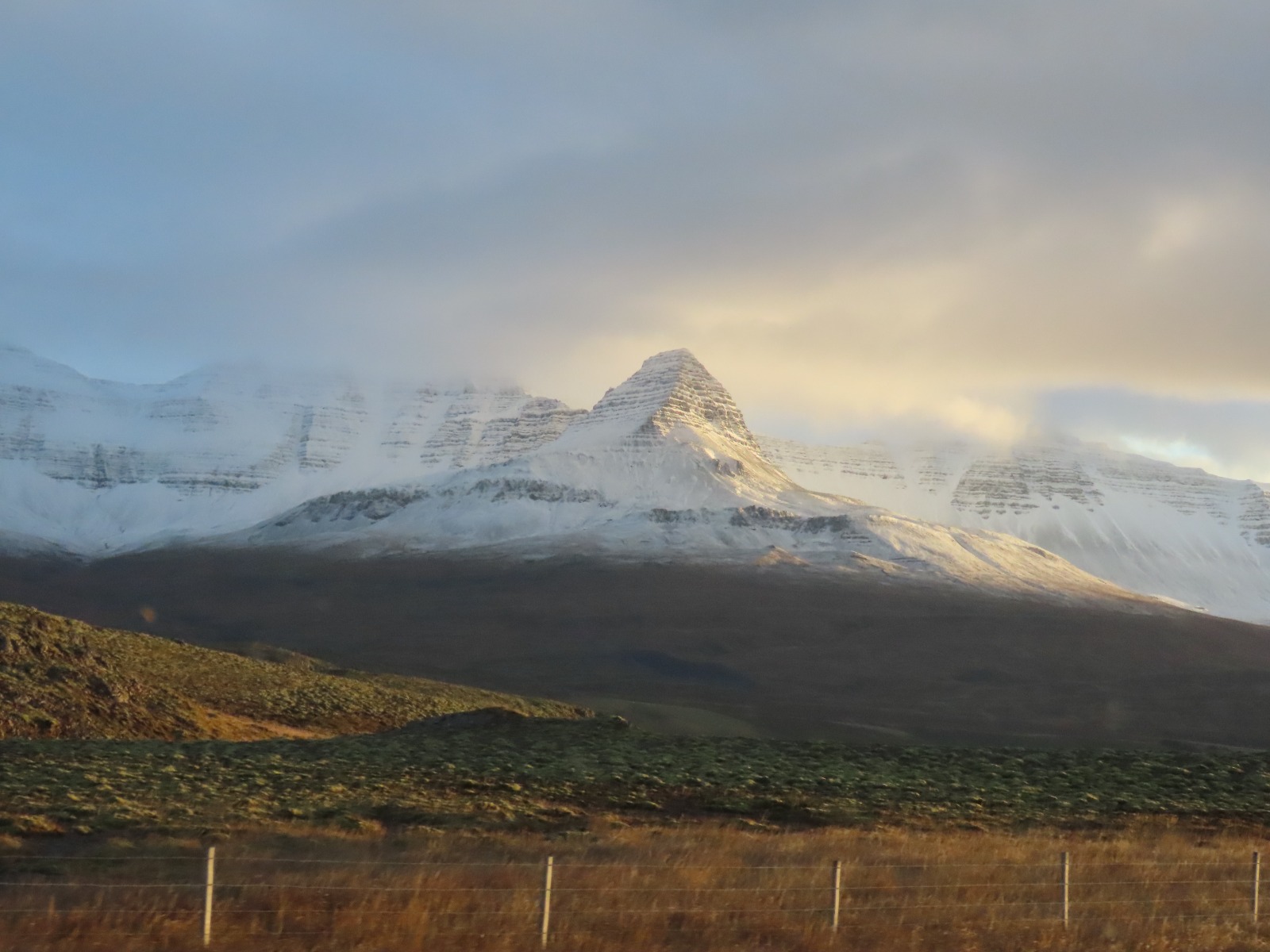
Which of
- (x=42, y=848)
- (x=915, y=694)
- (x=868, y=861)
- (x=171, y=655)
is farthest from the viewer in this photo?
(x=915, y=694)

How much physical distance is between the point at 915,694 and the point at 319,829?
107m

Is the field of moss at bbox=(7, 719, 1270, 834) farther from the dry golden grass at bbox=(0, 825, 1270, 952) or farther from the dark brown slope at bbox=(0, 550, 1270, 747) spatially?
the dark brown slope at bbox=(0, 550, 1270, 747)

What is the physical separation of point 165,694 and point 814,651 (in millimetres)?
110904

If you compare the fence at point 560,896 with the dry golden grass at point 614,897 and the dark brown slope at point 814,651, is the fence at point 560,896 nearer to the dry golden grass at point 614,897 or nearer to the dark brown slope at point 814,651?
the dry golden grass at point 614,897

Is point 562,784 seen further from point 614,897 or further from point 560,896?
point 560,896

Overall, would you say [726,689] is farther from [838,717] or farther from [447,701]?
[447,701]

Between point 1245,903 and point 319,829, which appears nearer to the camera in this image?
point 1245,903

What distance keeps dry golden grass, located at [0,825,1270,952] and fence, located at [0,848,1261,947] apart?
0.11 ft

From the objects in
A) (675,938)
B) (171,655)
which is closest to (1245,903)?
(675,938)

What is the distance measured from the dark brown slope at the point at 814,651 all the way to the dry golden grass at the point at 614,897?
5820 centimetres

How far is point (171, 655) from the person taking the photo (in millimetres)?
59219

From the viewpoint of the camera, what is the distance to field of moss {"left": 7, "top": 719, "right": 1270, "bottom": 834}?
23484 mm

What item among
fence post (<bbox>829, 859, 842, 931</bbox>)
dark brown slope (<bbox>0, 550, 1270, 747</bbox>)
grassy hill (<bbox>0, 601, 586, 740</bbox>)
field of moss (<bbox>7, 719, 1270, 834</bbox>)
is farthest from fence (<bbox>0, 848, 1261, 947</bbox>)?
dark brown slope (<bbox>0, 550, 1270, 747</bbox>)

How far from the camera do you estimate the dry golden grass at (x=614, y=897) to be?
15203 millimetres
